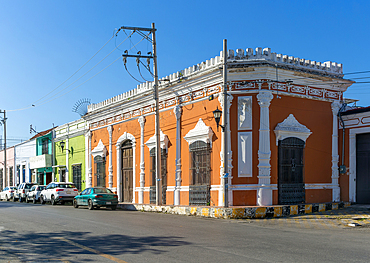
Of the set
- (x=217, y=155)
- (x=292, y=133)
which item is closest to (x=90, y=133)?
(x=217, y=155)

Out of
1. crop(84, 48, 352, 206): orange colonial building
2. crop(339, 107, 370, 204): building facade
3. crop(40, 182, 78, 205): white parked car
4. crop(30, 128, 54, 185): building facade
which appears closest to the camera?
crop(84, 48, 352, 206): orange colonial building

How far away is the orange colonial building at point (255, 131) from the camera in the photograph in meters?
18.1

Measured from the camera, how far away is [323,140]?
20.0 meters

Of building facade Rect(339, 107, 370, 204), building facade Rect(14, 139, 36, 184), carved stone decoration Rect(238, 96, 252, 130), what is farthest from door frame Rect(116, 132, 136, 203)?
building facade Rect(14, 139, 36, 184)

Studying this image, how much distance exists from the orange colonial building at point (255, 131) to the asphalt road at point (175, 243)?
5.09m

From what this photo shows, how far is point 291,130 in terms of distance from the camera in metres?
18.7

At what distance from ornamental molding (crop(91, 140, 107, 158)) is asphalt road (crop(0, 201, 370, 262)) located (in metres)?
16.2

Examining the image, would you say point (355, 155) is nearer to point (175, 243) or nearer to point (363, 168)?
point (363, 168)

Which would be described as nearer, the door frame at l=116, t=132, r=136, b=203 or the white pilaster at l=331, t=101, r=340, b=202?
the white pilaster at l=331, t=101, r=340, b=202

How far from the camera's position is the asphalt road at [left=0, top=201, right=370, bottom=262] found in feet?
25.5

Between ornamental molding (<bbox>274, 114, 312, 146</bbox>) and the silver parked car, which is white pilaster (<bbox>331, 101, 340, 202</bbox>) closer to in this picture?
ornamental molding (<bbox>274, 114, 312, 146</bbox>)

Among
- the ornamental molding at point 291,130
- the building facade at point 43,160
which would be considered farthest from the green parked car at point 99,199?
the building facade at point 43,160

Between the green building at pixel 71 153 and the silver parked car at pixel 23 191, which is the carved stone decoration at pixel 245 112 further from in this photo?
the silver parked car at pixel 23 191

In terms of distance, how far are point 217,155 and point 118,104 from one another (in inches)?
420
